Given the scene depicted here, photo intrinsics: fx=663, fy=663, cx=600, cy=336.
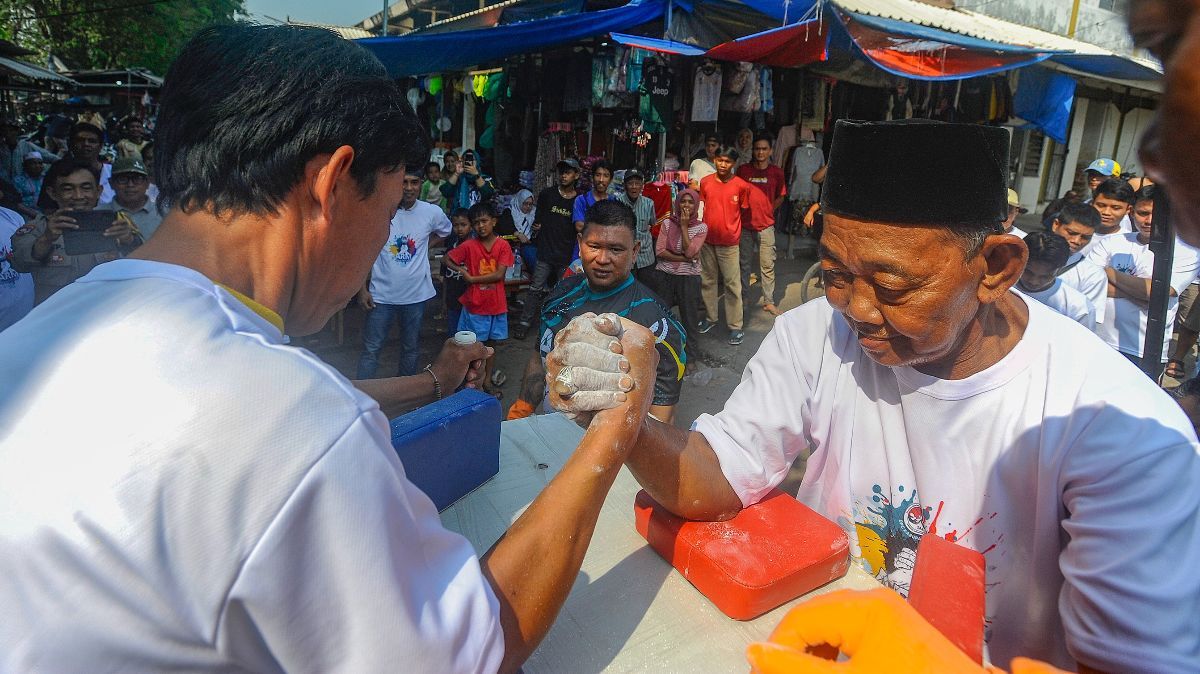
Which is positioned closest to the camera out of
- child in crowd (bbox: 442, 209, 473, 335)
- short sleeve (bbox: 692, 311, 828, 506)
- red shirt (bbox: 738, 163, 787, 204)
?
short sleeve (bbox: 692, 311, 828, 506)

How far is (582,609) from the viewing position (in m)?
1.33

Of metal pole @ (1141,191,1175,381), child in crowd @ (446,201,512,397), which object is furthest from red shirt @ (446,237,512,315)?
metal pole @ (1141,191,1175,381)

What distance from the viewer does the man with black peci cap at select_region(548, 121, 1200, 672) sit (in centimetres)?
116

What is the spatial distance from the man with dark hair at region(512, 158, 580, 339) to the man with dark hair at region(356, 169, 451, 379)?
164 cm

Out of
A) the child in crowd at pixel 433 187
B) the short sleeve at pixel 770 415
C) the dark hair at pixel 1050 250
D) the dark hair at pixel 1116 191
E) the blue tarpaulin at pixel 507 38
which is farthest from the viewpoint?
the child in crowd at pixel 433 187

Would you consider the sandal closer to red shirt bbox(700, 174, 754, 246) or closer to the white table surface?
red shirt bbox(700, 174, 754, 246)

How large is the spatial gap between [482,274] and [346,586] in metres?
4.88

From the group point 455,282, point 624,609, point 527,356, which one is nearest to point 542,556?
point 624,609

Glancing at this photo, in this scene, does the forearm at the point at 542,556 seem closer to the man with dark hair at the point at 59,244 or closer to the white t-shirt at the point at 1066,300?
the white t-shirt at the point at 1066,300

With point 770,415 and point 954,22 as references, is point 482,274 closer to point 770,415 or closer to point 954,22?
point 770,415

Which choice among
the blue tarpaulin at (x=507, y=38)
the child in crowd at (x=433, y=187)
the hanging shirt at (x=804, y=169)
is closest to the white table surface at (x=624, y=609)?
the blue tarpaulin at (x=507, y=38)

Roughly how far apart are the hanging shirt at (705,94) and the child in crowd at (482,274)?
3.51 meters

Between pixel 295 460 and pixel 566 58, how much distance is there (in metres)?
7.88

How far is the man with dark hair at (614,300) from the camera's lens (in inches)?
126
